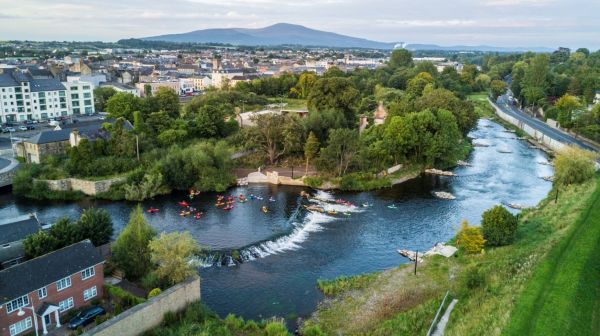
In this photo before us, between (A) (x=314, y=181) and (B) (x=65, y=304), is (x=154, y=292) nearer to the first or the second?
(B) (x=65, y=304)

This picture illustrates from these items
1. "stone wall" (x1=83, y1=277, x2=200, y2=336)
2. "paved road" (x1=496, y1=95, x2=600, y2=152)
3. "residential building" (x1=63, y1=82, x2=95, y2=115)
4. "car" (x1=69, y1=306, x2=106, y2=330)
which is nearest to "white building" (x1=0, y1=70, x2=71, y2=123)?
"residential building" (x1=63, y1=82, x2=95, y2=115)

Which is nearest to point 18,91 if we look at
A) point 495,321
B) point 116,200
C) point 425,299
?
point 116,200

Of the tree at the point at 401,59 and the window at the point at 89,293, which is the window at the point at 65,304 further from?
the tree at the point at 401,59

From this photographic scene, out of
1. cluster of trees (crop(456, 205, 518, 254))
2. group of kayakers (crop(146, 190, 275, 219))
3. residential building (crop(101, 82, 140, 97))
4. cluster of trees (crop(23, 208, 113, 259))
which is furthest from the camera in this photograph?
residential building (crop(101, 82, 140, 97))

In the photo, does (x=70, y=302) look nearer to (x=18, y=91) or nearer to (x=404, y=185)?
(x=404, y=185)

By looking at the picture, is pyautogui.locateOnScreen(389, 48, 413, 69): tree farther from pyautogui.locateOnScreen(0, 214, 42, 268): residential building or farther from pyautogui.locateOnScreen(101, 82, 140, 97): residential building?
pyautogui.locateOnScreen(0, 214, 42, 268): residential building
